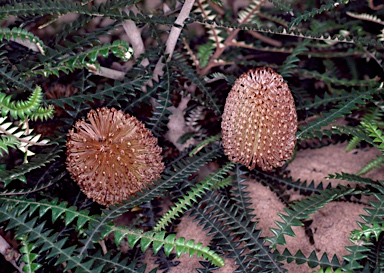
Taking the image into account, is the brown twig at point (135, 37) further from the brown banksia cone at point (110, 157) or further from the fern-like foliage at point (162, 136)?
the brown banksia cone at point (110, 157)

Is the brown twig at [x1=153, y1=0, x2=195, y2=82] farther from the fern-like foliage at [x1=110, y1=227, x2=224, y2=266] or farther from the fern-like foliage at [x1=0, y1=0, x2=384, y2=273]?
the fern-like foliage at [x1=110, y1=227, x2=224, y2=266]

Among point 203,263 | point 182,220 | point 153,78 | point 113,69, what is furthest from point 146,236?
point 113,69

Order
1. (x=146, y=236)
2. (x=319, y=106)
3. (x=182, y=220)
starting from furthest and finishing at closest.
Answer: (x=319, y=106)
(x=182, y=220)
(x=146, y=236)

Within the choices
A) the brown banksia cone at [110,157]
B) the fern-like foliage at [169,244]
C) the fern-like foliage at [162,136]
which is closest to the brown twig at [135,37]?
the fern-like foliage at [162,136]

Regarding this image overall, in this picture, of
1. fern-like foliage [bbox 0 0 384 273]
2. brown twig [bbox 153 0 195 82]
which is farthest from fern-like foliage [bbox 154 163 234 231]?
brown twig [bbox 153 0 195 82]

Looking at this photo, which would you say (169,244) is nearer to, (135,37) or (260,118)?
(260,118)

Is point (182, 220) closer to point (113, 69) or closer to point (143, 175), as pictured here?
point (143, 175)
